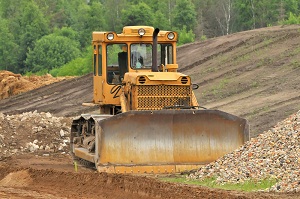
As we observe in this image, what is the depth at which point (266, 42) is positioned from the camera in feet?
140

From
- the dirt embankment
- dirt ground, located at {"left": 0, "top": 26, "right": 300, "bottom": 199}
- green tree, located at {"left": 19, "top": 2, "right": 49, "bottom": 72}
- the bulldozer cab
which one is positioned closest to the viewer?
dirt ground, located at {"left": 0, "top": 26, "right": 300, "bottom": 199}

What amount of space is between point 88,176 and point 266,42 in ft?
92.2

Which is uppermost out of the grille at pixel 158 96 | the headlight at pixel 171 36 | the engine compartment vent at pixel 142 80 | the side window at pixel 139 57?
the headlight at pixel 171 36

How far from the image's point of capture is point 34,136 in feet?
80.6

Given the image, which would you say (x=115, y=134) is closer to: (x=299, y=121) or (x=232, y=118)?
(x=232, y=118)

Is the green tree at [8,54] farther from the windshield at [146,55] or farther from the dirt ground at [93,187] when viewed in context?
the dirt ground at [93,187]

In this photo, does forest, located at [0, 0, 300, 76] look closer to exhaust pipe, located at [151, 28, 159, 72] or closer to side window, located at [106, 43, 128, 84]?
side window, located at [106, 43, 128, 84]

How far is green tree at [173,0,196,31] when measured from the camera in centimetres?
8206

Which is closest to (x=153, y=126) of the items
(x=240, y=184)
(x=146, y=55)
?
(x=240, y=184)

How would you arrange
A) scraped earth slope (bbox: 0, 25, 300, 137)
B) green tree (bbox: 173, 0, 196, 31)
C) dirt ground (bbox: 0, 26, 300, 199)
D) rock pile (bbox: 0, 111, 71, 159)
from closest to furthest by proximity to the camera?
dirt ground (bbox: 0, 26, 300, 199) → rock pile (bbox: 0, 111, 71, 159) → scraped earth slope (bbox: 0, 25, 300, 137) → green tree (bbox: 173, 0, 196, 31)

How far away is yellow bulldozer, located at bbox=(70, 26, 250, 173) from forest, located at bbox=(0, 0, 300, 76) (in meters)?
49.7

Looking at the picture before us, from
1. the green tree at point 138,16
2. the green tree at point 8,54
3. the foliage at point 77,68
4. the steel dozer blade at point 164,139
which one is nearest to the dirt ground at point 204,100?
the steel dozer blade at point 164,139

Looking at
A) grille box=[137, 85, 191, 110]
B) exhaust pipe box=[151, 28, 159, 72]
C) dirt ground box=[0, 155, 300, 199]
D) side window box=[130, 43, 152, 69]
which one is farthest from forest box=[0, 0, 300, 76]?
dirt ground box=[0, 155, 300, 199]

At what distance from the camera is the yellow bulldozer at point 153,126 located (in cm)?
1669
